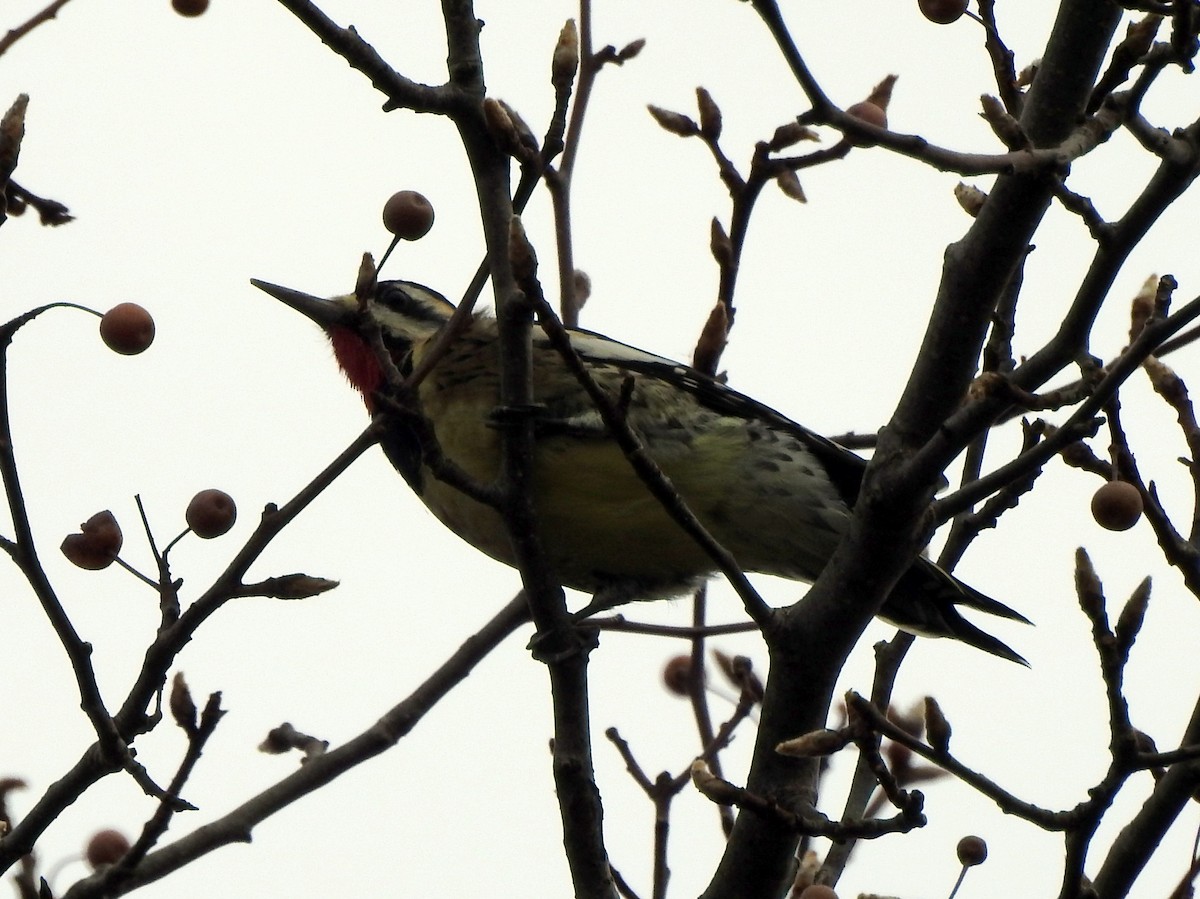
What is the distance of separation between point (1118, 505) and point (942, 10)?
1.00 meters

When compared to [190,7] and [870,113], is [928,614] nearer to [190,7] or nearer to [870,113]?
[870,113]

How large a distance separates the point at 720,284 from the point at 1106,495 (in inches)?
51.1

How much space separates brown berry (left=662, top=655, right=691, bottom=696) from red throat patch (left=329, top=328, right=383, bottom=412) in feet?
4.26

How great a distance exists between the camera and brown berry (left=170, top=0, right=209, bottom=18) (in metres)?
3.54

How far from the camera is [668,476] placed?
425 centimetres

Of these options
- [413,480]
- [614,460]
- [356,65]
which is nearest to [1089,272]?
[356,65]

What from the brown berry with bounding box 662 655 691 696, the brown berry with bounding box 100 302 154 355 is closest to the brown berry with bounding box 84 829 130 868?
the brown berry with bounding box 100 302 154 355

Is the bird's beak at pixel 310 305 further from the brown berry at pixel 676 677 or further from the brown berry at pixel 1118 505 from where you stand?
the brown berry at pixel 1118 505

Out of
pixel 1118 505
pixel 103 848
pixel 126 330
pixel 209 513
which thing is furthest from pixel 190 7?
pixel 1118 505

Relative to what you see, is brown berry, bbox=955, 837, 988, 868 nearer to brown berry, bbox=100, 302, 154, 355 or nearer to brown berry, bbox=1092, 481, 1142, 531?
brown berry, bbox=1092, 481, 1142, 531

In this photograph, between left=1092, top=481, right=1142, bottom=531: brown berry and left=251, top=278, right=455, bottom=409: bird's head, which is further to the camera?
left=251, top=278, right=455, bottom=409: bird's head

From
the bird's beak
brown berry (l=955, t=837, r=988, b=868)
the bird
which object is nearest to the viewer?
brown berry (l=955, t=837, r=988, b=868)

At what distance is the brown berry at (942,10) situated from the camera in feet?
9.53

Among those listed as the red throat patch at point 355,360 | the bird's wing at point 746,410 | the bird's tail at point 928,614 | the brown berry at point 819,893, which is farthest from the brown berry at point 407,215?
the red throat patch at point 355,360
